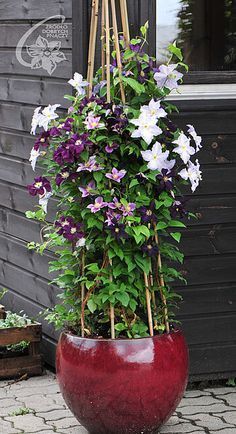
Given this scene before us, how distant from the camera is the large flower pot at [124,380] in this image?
4832 mm

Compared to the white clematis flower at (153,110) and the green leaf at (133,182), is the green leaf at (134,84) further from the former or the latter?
the green leaf at (133,182)

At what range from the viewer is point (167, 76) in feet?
16.1

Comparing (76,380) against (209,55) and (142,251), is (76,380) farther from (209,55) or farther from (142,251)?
(209,55)

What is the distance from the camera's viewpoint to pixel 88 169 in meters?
4.79

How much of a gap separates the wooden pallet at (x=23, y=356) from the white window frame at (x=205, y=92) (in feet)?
5.24

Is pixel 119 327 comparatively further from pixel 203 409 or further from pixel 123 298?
pixel 203 409

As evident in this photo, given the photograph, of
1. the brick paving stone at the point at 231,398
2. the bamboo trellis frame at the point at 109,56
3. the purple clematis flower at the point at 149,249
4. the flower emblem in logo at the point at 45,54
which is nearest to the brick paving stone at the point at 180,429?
the brick paving stone at the point at 231,398

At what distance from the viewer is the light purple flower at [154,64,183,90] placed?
16.0ft

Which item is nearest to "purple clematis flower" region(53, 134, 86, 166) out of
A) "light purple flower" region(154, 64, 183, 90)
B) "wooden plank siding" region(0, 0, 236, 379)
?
"light purple flower" region(154, 64, 183, 90)

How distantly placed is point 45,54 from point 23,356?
Answer: 5.71 feet

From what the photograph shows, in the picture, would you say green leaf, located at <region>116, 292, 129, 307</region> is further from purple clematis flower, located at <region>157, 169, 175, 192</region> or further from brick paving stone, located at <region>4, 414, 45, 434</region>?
brick paving stone, located at <region>4, 414, 45, 434</region>

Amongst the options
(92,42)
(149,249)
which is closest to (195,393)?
(149,249)

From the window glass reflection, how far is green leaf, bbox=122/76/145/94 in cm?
90

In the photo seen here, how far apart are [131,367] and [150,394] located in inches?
6.1
